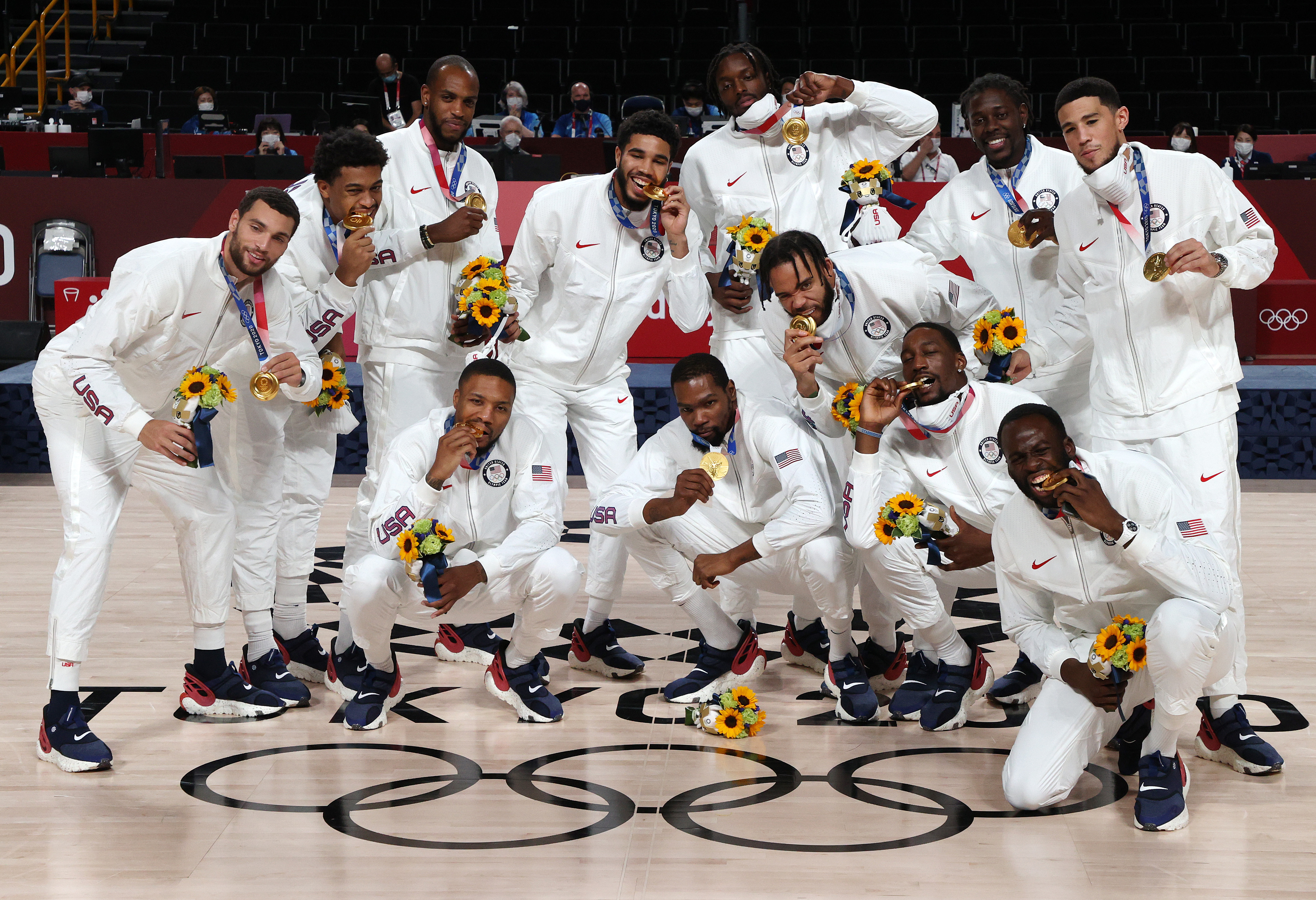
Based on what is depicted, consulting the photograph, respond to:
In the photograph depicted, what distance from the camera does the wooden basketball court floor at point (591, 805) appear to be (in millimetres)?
3662

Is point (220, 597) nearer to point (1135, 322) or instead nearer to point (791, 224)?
point (791, 224)

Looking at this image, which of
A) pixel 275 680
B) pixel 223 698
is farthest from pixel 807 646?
pixel 223 698

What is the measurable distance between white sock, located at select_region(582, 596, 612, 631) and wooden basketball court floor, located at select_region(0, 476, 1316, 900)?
0.21 meters

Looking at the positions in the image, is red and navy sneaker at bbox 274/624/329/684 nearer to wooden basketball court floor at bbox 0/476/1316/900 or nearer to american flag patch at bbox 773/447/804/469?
wooden basketball court floor at bbox 0/476/1316/900

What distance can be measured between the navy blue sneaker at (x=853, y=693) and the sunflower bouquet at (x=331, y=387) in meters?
2.21

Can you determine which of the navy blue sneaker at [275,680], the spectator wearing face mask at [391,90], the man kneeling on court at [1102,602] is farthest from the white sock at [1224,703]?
the spectator wearing face mask at [391,90]

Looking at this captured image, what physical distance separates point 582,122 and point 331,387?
35.3ft

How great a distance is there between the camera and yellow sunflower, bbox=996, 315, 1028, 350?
505 cm

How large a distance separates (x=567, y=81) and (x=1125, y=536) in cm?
1548

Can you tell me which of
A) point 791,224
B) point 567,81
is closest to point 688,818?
point 791,224

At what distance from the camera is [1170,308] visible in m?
4.70

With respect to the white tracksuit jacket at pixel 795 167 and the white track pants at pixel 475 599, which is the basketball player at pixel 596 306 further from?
the white track pants at pixel 475 599

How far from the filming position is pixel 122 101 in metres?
17.5

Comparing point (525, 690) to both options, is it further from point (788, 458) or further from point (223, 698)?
point (788, 458)
